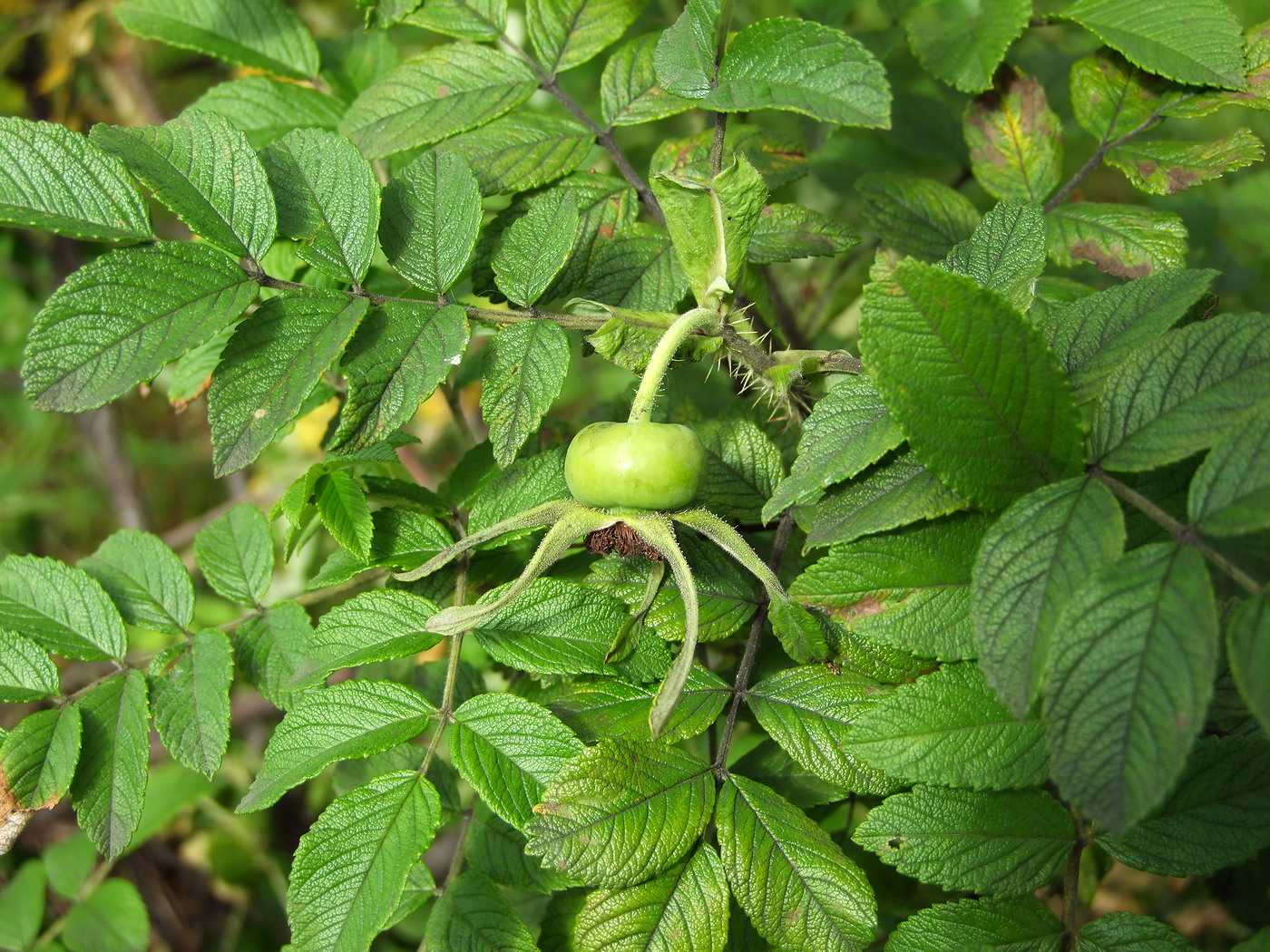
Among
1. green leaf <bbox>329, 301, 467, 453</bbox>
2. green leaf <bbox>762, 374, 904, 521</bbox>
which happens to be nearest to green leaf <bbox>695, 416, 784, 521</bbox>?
green leaf <bbox>762, 374, 904, 521</bbox>

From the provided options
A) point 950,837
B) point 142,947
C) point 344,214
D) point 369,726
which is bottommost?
point 142,947

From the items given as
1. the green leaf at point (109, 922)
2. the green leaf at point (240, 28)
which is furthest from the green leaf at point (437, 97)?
the green leaf at point (109, 922)

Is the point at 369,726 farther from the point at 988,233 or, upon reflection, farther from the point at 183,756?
the point at 988,233

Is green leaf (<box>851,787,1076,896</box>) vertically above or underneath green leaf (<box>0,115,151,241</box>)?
underneath

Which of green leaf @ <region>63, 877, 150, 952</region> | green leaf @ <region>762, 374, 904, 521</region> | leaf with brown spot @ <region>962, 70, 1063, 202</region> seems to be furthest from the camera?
green leaf @ <region>63, 877, 150, 952</region>

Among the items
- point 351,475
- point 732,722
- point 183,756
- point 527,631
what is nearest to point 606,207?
point 351,475

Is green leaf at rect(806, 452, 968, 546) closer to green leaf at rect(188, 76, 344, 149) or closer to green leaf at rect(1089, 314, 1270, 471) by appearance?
green leaf at rect(1089, 314, 1270, 471)
